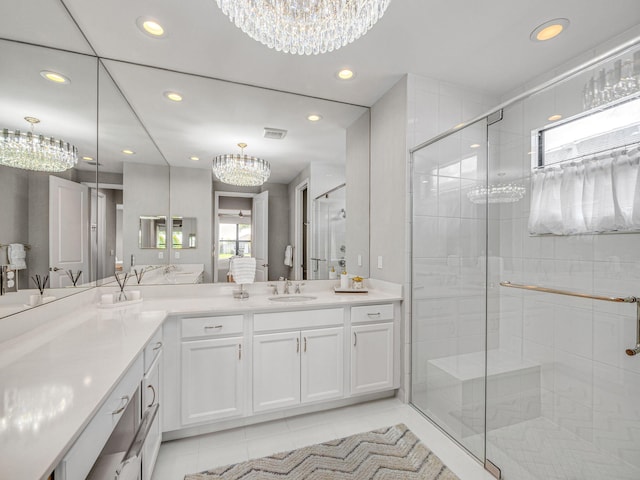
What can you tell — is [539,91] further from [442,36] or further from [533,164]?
[442,36]

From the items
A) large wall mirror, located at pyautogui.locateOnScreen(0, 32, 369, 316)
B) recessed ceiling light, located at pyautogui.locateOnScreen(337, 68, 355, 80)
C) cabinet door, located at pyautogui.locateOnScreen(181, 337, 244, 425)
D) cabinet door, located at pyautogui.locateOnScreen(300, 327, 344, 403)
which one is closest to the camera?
large wall mirror, located at pyautogui.locateOnScreen(0, 32, 369, 316)

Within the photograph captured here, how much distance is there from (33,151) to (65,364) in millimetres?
998

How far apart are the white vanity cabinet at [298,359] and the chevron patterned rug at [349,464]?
0.34 metres

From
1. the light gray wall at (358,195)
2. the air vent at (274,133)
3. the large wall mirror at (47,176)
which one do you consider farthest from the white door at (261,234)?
the large wall mirror at (47,176)

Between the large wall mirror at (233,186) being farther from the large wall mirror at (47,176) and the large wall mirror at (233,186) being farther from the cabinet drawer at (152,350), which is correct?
the cabinet drawer at (152,350)

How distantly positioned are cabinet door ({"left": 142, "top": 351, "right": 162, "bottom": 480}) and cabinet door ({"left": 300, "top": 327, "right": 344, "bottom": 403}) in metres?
0.93

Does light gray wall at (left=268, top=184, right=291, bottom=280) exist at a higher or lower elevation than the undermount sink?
higher

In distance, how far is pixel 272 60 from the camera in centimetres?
221

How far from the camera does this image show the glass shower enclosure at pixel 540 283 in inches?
63.2

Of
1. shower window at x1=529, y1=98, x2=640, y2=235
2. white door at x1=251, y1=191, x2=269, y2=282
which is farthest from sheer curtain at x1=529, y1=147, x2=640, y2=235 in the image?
white door at x1=251, y1=191, x2=269, y2=282

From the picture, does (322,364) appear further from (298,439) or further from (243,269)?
(243,269)

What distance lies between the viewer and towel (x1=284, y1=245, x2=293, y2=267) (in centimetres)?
273

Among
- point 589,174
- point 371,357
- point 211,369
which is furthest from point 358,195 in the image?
point 211,369

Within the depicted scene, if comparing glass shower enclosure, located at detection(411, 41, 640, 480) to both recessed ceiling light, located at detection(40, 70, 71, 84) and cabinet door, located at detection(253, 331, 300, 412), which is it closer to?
cabinet door, located at detection(253, 331, 300, 412)
